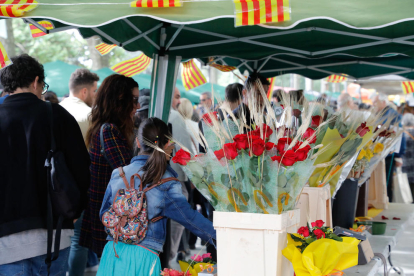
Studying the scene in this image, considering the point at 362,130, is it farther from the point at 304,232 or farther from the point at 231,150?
the point at 231,150

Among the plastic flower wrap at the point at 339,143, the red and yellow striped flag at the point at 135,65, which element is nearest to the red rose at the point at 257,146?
the plastic flower wrap at the point at 339,143

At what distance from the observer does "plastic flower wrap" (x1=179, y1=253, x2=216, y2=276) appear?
1901 millimetres

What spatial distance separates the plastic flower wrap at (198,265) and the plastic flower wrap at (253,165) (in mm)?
296

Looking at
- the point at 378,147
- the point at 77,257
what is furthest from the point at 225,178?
the point at 77,257

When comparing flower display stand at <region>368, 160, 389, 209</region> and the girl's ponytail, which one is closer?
the girl's ponytail

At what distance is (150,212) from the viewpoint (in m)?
2.22

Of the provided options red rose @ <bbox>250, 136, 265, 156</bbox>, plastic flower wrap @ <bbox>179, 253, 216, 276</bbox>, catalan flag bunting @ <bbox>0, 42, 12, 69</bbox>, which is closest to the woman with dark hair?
catalan flag bunting @ <bbox>0, 42, 12, 69</bbox>

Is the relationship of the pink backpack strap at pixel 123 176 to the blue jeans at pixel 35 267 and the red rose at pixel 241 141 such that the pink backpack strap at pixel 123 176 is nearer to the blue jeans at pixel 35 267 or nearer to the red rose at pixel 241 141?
the blue jeans at pixel 35 267

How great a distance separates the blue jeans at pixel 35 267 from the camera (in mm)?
2113

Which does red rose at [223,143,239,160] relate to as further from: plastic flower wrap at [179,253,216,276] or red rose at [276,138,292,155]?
plastic flower wrap at [179,253,216,276]

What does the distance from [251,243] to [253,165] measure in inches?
10.5

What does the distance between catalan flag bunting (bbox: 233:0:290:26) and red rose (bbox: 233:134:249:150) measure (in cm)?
83

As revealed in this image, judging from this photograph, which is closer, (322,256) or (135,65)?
(322,256)

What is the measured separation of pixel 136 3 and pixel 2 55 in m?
0.67
